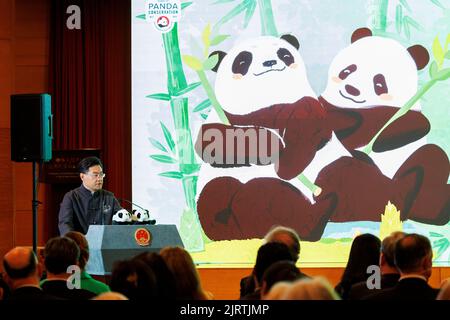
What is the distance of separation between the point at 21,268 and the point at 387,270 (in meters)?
1.59

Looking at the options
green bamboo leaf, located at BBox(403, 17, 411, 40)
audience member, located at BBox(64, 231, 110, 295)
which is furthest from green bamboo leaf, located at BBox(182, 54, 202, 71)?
audience member, located at BBox(64, 231, 110, 295)

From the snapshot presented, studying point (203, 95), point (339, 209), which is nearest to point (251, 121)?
point (203, 95)

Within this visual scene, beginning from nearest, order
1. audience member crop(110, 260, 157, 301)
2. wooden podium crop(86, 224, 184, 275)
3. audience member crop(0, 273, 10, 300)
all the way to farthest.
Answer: audience member crop(110, 260, 157, 301), audience member crop(0, 273, 10, 300), wooden podium crop(86, 224, 184, 275)

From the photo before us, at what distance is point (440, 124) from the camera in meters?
7.58

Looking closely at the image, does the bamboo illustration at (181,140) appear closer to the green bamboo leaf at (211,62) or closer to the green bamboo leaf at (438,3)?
the green bamboo leaf at (211,62)

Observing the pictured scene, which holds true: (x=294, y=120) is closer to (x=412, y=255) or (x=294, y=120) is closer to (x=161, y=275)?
(x=412, y=255)

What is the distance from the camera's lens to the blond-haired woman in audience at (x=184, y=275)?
3.31 m

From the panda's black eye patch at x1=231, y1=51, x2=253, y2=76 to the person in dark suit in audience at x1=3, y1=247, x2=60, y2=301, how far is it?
429 cm

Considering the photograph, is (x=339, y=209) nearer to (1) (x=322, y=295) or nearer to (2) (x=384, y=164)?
(2) (x=384, y=164)

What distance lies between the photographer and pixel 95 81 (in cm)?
802

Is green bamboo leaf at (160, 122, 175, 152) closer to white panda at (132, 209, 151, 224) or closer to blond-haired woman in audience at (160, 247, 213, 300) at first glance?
white panda at (132, 209, 151, 224)

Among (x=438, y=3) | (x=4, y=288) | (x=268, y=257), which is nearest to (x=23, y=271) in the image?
(x=4, y=288)

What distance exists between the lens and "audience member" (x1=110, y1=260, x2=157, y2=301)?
3154mm

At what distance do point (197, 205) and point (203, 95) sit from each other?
3.13 feet
